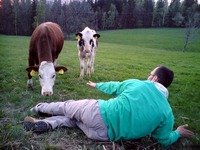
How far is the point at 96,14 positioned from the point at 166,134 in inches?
2187

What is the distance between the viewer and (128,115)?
115 inches

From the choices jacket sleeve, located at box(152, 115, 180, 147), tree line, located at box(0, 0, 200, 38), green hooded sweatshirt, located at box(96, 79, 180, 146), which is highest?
tree line, located at box(0, 0, 200, 38)

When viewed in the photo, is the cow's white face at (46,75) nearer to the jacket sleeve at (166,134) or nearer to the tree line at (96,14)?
the jacket sleeve at (166,134)

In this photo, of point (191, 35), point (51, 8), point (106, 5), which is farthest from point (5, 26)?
point (106, 5)

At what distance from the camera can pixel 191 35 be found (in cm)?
3212

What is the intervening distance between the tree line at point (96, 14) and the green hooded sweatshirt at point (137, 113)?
32868 millimetres

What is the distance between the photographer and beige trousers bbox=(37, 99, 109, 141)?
310 centimetres

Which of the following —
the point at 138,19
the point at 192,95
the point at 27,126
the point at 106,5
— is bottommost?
the point at 192,95

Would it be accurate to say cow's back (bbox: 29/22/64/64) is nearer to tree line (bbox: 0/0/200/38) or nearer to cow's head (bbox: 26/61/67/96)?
cow's head (bbox: 26/61/67/96)

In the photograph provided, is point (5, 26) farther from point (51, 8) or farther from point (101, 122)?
point (101, 122)

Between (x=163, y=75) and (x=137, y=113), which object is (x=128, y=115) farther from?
(x=163, y=75)

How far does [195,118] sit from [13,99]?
434 centimetres

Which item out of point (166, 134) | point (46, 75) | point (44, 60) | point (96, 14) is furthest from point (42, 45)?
point (96, 14)

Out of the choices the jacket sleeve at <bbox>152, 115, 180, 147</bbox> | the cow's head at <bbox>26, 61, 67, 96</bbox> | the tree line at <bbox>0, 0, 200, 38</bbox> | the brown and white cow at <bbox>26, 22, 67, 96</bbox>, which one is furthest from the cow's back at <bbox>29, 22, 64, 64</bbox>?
the tree line at <bbox>0, 0, 200, 38</bbox>
